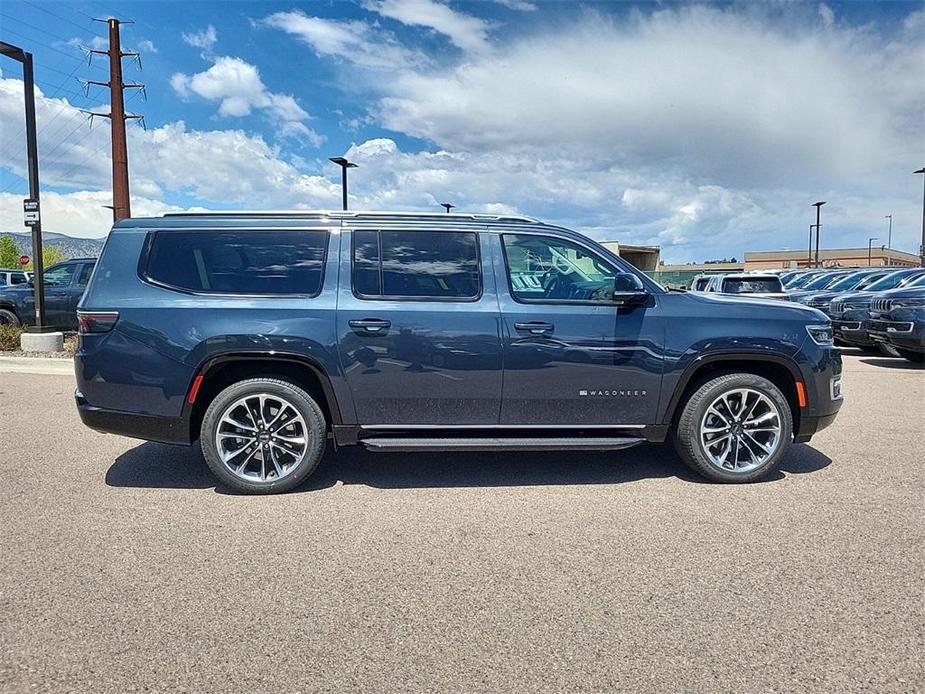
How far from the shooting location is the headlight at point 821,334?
4809 millimetres

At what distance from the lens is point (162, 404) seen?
4484 mm

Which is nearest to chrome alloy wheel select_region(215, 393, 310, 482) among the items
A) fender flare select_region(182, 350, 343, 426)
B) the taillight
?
fender flare select_region(182, 350, 343, 426)

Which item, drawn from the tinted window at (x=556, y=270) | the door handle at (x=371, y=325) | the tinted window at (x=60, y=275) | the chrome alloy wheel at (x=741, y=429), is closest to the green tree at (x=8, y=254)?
the tinted window at (x=60, y=275)

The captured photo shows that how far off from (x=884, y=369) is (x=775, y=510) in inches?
319

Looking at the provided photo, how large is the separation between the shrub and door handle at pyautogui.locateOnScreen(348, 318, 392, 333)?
428 inches

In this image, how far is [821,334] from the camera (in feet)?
16.0

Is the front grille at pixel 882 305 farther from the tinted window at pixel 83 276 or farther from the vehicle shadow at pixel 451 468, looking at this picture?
the tinted window at pixel 83 276

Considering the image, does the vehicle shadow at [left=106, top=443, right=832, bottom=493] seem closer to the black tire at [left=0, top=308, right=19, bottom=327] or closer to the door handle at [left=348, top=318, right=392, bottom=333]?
the door handle at [left=348, top=318, right=392, bottom=333]

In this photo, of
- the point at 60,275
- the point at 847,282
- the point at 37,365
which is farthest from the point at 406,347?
the point at 847,282

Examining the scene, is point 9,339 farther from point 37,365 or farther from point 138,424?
point 138,424

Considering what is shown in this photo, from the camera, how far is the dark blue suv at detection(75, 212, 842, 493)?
4480mm

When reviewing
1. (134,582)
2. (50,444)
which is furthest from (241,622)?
(50,444)

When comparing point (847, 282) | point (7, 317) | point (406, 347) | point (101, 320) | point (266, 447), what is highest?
point (847, 282)

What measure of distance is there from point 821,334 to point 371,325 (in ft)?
11.0
